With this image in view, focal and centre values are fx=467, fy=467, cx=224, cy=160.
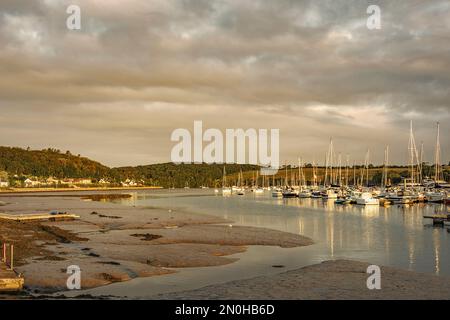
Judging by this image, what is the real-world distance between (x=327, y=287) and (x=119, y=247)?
811 inches

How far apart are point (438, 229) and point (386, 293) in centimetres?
3805

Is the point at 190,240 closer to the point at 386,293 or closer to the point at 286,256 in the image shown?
the point at 286,256

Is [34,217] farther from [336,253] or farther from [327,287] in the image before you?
[327,287]

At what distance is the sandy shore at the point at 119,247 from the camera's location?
27891 mm

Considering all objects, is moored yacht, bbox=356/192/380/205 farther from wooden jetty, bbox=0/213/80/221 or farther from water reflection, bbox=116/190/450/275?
wooden jetty, bbox=0/213/80/221

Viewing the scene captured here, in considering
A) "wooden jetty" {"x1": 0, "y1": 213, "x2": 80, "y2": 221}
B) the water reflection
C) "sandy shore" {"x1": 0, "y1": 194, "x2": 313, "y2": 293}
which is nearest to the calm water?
the water reflection

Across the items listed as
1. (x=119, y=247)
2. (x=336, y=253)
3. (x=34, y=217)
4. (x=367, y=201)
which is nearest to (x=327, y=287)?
(x=336, y=253)

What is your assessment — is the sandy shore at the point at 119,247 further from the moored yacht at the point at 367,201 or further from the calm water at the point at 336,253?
the moored yacht at the point at 367,201

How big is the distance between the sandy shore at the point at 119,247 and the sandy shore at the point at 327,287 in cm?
632

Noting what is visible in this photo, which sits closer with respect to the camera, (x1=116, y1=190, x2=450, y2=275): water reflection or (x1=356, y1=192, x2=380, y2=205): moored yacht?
(x1=116, y1=190, x2=450, y2=275): water reflection

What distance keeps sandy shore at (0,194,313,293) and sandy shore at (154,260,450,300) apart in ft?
20.7

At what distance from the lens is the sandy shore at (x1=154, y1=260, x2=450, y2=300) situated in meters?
23.4

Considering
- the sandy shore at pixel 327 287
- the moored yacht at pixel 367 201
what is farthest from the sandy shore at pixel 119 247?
the moored yacht at pixel 367 201
